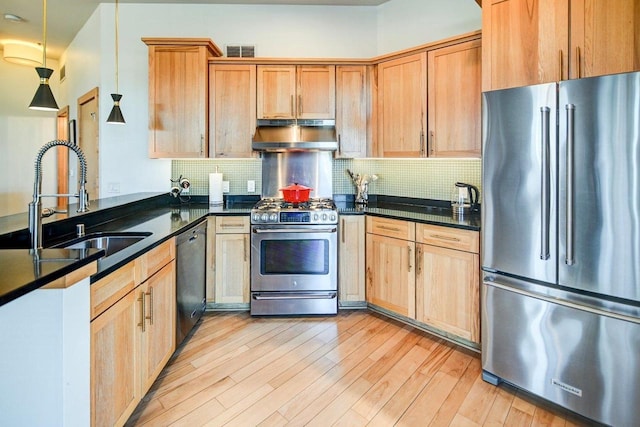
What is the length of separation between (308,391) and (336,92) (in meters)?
2.64

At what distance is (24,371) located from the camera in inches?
44.2

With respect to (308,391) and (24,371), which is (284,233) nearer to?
(308,391)

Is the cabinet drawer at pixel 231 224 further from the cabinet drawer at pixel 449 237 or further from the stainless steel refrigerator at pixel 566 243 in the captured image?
the stainless steel refrigerator at pixel 566 243

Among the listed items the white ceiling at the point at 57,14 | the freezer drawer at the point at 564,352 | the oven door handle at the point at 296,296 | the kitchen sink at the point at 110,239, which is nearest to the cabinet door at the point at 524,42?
the freezer drawer at the point at 564,352

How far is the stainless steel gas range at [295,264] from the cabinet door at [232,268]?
0.11 metres

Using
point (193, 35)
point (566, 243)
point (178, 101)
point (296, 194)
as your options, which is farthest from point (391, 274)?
point (193, 35)

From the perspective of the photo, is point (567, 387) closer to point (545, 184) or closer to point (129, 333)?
point (545, 184)

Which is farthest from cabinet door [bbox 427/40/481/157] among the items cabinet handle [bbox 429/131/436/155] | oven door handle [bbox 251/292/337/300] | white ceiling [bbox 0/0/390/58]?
oven door handle [bbox 251/292/337/300]

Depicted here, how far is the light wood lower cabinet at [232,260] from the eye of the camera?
316 centimetres

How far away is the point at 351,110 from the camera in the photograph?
3.46 m

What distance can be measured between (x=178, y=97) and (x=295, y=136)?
1148 millimetres

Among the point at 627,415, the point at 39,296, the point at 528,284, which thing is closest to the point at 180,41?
the point at 39,296

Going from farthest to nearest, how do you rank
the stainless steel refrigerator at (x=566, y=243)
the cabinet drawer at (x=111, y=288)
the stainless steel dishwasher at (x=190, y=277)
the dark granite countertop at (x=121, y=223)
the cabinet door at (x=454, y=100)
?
the cabinet door at (x=454, y=100) < the stainless steel dishwasher at (x=190, y=277) < the stainless steel refrigerator at (x=566, y=243) < the cabinet drawer at (x=111, y=288) < the dark granite countertop at (x=121, y=223)

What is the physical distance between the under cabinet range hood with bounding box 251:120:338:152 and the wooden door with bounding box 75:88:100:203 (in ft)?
6.01
